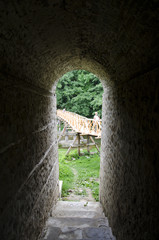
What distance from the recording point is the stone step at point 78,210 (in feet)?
13.4

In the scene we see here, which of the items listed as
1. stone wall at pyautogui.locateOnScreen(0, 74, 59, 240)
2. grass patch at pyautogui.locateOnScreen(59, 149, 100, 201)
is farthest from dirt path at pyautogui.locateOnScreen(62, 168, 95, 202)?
stone wall at pyautogui.locateOnScreen(0, 74, 59, 240)

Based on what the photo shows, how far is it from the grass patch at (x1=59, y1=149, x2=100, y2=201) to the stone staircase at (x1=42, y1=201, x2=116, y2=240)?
1660 millimetres

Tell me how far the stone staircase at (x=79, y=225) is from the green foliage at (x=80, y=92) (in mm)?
13682

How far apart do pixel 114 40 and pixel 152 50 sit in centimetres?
72

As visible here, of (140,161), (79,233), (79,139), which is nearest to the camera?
(140,161)

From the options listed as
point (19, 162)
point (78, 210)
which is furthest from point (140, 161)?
point (78, 210)

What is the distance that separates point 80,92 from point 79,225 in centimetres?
1682

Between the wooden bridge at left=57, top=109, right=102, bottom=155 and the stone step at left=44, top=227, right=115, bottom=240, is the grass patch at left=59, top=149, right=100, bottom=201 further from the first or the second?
the stone step at left=44, top=227, right=115, bottom=240

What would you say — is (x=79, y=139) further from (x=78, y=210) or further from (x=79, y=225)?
(x=79, y=225)

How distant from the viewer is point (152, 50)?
57.9 inches

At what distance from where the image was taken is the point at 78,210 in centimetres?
448

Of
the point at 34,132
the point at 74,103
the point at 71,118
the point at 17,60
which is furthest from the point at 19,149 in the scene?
the point at 74,103

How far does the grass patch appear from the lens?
6744 millimetres

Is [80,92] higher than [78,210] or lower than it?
higher
